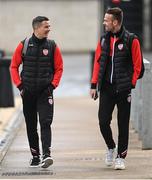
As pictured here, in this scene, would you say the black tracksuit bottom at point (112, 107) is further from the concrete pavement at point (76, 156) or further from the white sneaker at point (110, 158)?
the concrete pavement at point (76, 156)

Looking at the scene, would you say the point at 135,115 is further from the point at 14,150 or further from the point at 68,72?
the point at 68,72

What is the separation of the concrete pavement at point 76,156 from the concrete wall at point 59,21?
98.9 ft

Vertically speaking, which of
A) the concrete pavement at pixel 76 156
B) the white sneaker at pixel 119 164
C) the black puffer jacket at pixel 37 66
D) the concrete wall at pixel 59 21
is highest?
the black puffer jacket at pixel 37 66

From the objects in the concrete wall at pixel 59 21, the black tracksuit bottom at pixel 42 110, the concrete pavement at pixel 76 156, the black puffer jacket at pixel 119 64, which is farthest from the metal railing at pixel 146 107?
the concrete wall at pixel 59 21

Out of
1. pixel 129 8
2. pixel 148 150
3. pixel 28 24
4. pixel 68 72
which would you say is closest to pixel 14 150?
pixel 148 150

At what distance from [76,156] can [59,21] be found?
117 feet

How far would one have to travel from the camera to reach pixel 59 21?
46.2 meters

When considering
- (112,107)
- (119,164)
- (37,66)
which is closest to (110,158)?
(119,164)

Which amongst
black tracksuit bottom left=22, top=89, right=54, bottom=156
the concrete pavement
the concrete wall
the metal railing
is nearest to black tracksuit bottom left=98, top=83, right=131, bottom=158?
the concrete pavement

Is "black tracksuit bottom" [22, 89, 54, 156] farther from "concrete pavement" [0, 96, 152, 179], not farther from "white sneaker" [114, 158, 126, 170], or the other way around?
"white sneaker" [114, 158, 126, 170]

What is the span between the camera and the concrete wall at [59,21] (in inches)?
1799

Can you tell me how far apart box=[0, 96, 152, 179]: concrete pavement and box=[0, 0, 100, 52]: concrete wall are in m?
30.2

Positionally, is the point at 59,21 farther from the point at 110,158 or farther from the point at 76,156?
the point at 110,158

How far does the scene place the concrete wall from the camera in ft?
150
